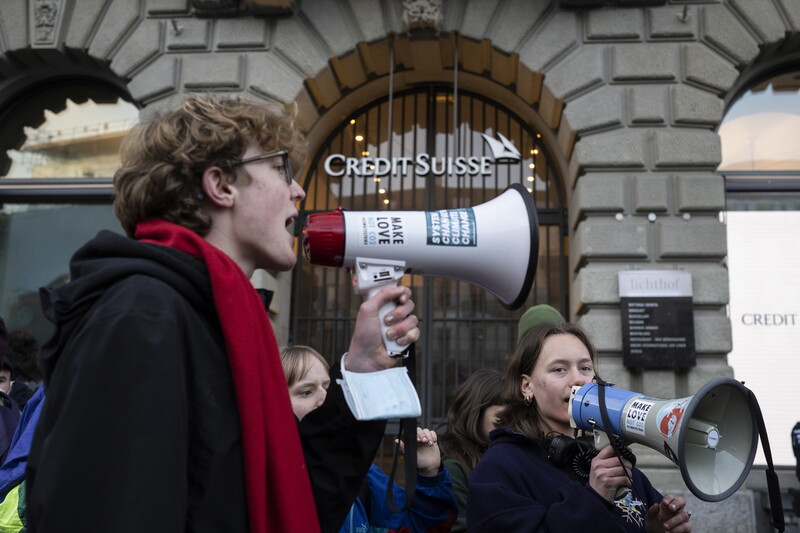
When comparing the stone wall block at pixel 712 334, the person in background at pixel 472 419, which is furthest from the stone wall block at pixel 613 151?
the person in background at pixel 472 419

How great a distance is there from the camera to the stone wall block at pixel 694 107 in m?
6.54

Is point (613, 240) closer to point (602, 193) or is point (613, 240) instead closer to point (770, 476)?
point (602, 193)

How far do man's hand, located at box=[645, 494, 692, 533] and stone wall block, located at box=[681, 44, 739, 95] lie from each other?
5239 mm

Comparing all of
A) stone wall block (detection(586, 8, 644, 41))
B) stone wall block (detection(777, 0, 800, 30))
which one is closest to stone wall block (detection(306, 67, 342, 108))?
stone wall block (detection(586, 8, 644, 41))

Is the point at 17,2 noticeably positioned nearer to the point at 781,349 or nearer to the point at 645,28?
the point at 645,28

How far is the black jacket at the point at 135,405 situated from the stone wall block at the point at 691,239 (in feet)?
18.4

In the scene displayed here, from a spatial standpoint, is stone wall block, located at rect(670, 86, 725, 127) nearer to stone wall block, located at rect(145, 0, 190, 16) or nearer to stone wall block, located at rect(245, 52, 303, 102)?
stone wall block, located at rect(245, 52, 303, 102)

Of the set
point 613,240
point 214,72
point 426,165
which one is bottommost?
point 613,240

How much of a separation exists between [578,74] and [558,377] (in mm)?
4858

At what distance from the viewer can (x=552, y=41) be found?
6902 millimetres

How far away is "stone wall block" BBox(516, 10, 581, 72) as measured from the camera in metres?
6.87

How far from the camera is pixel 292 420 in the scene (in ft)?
5.01

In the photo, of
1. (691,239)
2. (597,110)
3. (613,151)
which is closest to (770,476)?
(691,239)

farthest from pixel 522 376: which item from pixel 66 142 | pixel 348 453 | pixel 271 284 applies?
pixel 66 142
